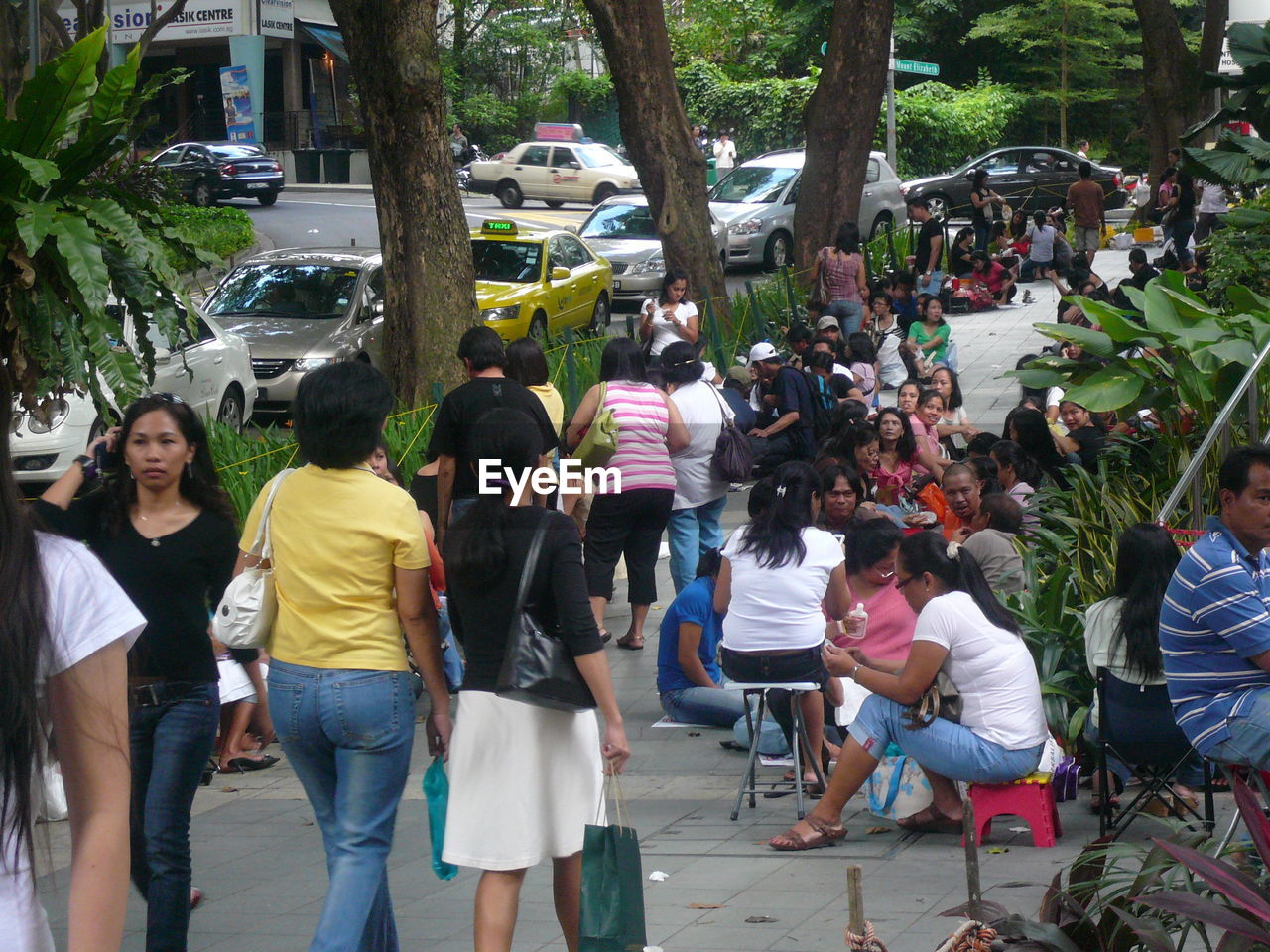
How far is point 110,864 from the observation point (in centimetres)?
233

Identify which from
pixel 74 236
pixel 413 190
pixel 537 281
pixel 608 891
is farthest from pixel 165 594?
pixel 537 281

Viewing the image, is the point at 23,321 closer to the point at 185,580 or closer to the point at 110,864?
the point at 185,580

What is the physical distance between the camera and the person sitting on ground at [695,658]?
7.88 meters

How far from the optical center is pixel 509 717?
4.34 metres

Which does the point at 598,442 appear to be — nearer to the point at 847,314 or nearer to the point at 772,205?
the point at 847,314

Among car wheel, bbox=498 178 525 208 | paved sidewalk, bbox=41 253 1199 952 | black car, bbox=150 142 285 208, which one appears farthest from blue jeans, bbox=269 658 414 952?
car wheel, bbox=498 178 525 208

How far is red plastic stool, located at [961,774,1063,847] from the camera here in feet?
20.0

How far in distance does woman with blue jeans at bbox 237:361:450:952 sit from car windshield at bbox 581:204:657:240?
65.8ft

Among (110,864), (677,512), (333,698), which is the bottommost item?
(677,512)

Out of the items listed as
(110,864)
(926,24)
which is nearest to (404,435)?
(110,864)

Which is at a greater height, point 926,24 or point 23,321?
point 926,24

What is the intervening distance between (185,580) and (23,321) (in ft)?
5.98

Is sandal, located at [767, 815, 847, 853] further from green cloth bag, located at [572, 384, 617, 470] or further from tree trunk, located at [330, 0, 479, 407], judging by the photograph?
tree trunk, located at [330, 0, 479, 407]

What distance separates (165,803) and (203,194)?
3376 centimetres
